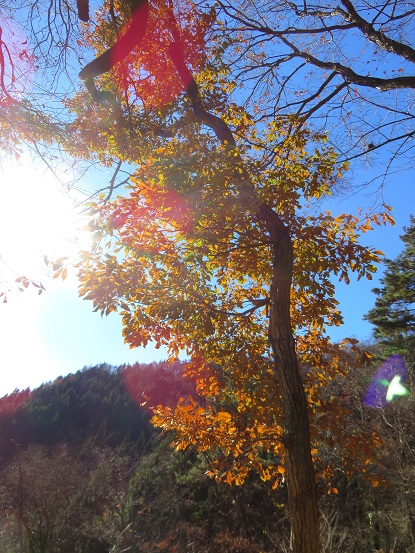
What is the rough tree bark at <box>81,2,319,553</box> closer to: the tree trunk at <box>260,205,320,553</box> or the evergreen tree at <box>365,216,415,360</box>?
the tree trunk at <box>260,205,320,553</box>

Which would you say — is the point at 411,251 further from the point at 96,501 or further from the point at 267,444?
the point at 96,501

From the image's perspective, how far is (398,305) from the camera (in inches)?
699

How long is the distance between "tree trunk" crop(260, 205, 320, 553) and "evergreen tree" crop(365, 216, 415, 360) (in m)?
15.9

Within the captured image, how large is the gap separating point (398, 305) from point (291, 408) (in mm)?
17051

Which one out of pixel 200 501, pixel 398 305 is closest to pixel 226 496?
pixel 200 501

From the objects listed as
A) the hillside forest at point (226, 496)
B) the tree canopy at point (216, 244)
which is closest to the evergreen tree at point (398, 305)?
the hillside forest at point (226, 496)

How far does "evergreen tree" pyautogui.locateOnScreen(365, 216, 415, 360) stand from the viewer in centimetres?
1723

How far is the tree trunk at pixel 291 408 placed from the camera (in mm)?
2795

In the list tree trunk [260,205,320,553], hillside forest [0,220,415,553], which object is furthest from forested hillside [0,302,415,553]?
tree trunk [260,205,320,553]

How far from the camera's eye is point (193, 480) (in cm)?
1692

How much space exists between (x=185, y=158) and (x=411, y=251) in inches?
704

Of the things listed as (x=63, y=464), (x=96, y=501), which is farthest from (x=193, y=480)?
(x=63, y=464)

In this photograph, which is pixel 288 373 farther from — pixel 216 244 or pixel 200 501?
pixel 200 501

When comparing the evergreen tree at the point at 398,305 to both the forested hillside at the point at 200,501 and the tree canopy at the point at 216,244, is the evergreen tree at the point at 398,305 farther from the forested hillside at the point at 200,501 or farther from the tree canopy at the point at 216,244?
the tree canopy at the point at 216,244
